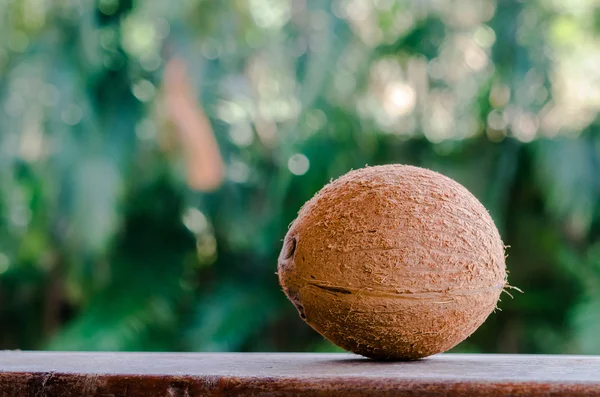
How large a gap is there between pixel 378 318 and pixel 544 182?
200 centimetres

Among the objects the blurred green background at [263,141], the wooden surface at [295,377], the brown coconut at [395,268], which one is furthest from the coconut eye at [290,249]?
the blurred green background at [263,141]

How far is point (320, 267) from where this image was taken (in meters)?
0.76

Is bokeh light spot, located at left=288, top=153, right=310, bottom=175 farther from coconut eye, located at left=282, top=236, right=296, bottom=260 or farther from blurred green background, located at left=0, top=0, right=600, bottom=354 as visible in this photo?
coconut eye, located at left=282, top=236, right=296, bottom=260

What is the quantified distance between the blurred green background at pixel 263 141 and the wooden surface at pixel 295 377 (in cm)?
186

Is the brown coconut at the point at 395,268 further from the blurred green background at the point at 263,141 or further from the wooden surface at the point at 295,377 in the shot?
the blurred green background at the point at 263,141

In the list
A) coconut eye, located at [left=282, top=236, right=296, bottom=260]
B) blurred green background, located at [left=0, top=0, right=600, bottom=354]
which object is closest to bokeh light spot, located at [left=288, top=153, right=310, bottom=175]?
blurred green background, located at [left=0, top=0, right=600, bottom=354]

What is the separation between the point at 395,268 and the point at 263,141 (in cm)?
215

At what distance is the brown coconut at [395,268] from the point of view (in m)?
0.75

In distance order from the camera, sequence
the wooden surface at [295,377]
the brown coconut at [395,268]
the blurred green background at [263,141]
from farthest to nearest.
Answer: the blurred green background at [263,141]
the brown coconut at [395,268]
the wooden surface at [295,377]

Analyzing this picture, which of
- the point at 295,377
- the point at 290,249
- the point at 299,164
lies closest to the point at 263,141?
the point at 299,164

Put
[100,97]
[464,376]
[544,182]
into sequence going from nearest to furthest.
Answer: [464,376] < [544,182] < [100,97]

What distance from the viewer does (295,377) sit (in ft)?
1.98

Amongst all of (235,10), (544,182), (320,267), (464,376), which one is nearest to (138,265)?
(235,10)

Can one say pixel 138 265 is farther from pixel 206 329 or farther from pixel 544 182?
pixel 544 182
